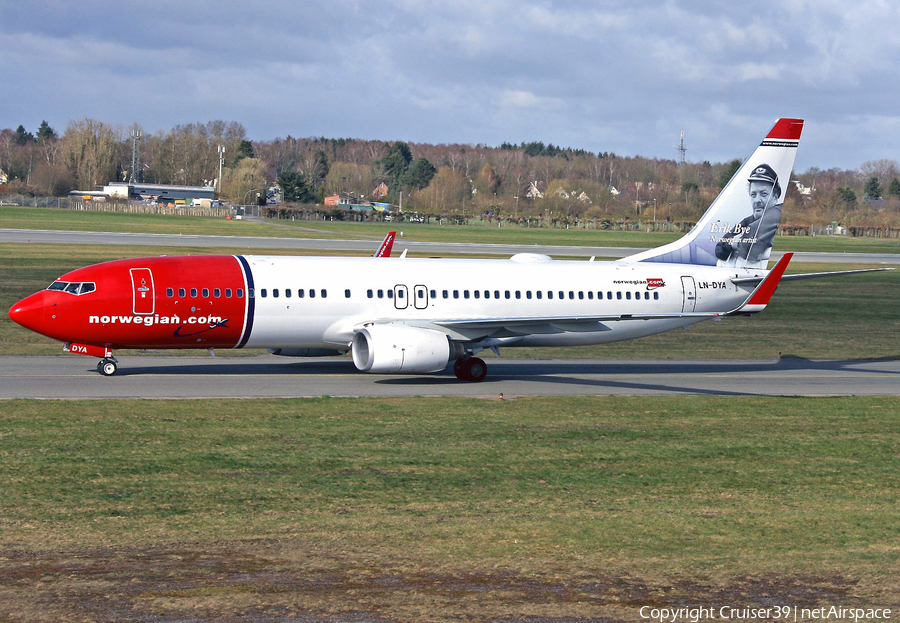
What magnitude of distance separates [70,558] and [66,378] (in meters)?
17.4

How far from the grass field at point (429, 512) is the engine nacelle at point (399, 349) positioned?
3.92 m

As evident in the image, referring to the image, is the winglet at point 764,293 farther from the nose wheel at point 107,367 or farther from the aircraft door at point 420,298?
the nose wheel at point 107,367

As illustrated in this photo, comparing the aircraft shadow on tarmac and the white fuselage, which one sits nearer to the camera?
the white fuselage

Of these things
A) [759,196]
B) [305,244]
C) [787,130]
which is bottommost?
[305,244]

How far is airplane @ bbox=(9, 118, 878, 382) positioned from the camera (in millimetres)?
28266

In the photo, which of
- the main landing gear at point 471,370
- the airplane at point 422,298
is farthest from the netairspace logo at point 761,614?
the main landing gear at point 471,370

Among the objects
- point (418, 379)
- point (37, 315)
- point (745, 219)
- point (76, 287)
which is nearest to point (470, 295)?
point (418, 379)

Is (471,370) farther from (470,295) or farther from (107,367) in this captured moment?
(107,367)

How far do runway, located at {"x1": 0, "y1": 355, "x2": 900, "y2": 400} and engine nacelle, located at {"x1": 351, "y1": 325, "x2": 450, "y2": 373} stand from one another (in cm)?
71

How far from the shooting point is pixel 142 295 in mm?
28188

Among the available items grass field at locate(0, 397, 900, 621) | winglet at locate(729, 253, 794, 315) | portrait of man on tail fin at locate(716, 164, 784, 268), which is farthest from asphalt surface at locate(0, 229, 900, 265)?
grass field at locate(0, 397, 900, 621)

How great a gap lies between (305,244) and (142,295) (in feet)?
224

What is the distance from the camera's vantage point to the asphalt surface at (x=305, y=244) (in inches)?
3452

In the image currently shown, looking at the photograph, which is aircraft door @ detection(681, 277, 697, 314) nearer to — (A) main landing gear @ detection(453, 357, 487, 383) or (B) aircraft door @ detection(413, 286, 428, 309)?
(A) main landing gear @ detection(453, 357, 487, 383)
